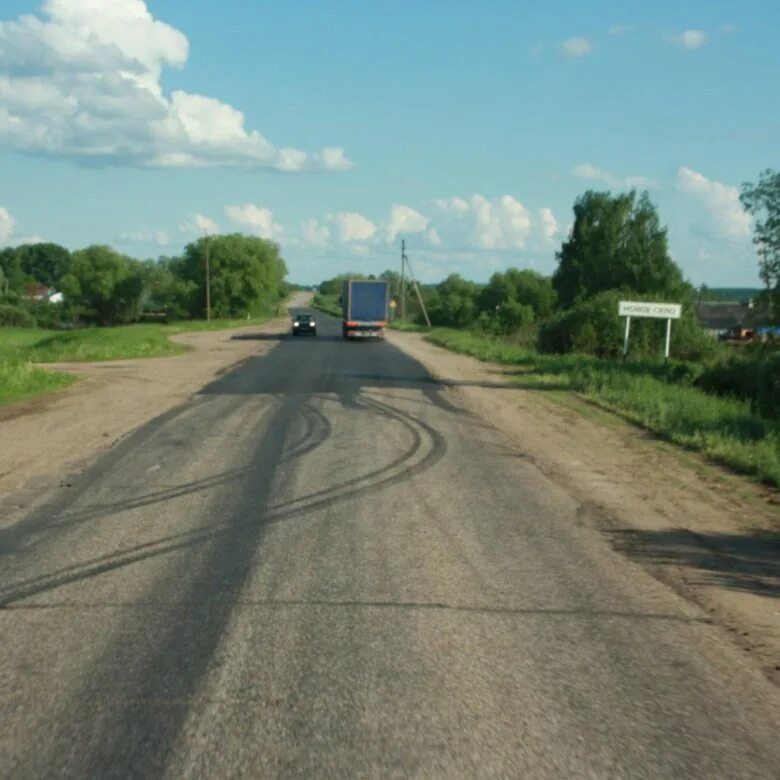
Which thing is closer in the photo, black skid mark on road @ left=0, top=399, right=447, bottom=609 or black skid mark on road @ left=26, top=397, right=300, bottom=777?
black skid mark on road @ left=26, top=397, right=300, bottom=777

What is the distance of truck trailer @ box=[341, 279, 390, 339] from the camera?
61.7 meters

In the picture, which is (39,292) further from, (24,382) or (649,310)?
(24,382)

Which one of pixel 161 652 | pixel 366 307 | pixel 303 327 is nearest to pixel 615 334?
pixel 366 307

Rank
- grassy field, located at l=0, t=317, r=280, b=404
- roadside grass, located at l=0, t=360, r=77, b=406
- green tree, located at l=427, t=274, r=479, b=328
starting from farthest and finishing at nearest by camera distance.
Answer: green tree, located at l=427, t=274, r=479, b=328, grassy field, located at l=0, t=317, r=280, b=404, roadside grass, located at l=0, t=360, r=77, b=406

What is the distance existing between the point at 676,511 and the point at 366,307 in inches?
1990

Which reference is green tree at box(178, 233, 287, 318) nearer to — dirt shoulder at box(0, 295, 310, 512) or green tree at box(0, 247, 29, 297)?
green tree at box(0, 247, 29, 297)

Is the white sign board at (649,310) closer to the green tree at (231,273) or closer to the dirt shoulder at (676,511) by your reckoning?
the dirt shoulder at (676,511)

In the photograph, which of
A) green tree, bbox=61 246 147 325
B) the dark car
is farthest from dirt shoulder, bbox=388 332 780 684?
green tree, bbox=61 246 147 325

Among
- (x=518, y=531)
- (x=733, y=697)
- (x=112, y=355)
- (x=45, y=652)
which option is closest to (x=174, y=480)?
(x=518, y=531)

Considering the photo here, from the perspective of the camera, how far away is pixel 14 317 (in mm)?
107000

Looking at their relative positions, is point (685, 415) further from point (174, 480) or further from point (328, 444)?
point (174, 480)

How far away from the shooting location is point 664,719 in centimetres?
558

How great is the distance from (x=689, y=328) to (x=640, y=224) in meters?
37.7

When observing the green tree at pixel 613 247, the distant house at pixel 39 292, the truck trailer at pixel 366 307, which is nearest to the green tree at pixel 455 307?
the green tree at pixel 613 247
